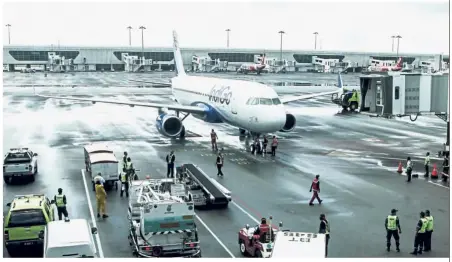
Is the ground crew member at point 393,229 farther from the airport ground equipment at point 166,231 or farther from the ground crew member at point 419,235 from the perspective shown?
the airport ground equipment at point 166,231

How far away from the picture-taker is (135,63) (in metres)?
182

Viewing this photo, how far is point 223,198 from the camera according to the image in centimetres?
2753

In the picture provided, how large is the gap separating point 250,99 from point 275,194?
13.2 meters

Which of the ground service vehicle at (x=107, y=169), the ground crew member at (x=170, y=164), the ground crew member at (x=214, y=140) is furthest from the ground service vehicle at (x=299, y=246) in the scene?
the ground crew member at (x=214, y=140)

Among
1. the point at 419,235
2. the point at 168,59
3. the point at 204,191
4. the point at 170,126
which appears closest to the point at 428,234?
the point at 419,235

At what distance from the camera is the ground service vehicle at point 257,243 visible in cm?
2008

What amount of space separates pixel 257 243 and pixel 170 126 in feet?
89.8

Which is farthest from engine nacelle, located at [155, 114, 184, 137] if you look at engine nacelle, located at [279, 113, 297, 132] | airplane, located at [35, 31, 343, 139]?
engine nacelle, located at [279, 113, 297, 132]

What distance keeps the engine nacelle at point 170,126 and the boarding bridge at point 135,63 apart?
449 feet

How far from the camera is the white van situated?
18359 mm

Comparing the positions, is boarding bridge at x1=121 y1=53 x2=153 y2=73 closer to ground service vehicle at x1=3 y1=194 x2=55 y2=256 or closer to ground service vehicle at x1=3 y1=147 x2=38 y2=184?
ground service vehicle at x1=3 y1=147 x2=38 y2=184

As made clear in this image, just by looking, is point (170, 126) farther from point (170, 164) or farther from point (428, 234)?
point (428, 234)

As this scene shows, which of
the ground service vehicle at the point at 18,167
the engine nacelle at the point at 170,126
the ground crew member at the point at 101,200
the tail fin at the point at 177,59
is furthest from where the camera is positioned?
the tail fin at the point at 177,59

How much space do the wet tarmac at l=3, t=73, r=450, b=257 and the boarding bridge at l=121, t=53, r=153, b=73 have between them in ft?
376
